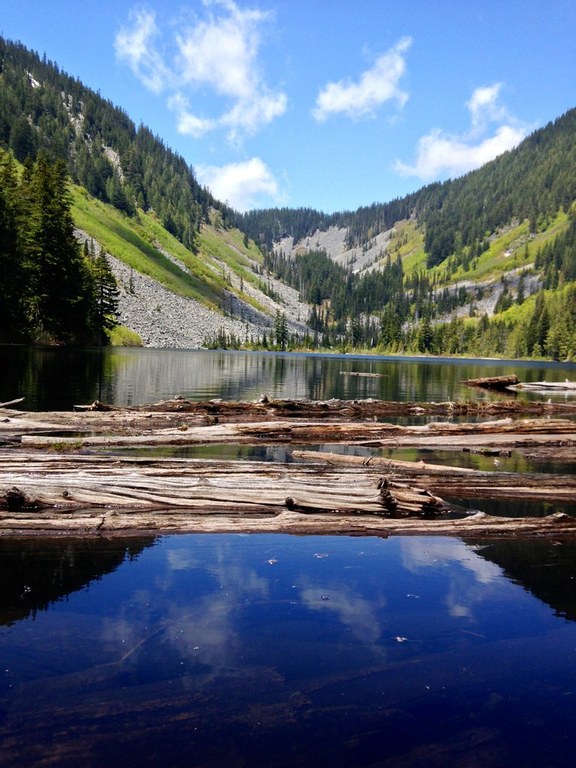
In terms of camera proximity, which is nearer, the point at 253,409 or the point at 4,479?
the point at 4,479

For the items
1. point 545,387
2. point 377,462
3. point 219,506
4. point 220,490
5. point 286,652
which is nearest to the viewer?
point 286,652

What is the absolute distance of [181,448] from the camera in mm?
19266

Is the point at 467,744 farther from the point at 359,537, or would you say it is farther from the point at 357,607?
the point at 359,537

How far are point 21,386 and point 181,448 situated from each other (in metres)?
20.1

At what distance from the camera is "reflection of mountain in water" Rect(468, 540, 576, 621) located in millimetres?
8859

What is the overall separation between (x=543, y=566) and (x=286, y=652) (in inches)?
241

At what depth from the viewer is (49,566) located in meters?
9.07

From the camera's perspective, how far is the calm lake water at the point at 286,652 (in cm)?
519

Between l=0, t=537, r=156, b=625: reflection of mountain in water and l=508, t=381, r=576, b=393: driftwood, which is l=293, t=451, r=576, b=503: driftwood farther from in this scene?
l=508, t=381, r=576, b=393: driftwood

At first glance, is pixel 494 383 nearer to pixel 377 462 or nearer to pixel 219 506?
pixel 377 462

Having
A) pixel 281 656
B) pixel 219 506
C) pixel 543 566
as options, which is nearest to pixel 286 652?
pixel 281 656

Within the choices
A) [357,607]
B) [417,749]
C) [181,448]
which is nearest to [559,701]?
[417,749]

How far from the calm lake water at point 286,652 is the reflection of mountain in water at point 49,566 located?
39mm

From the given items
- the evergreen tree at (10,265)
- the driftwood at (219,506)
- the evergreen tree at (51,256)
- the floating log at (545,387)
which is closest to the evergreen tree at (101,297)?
the evergreen tree at (51,256)
